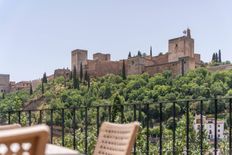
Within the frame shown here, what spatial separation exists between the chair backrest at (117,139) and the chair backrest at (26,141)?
0.73 meters

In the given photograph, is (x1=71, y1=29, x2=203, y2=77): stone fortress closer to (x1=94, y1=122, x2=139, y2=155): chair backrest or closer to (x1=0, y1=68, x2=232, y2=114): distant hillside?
(x1=0, y1=68, x2=232, y2=114): distant hillside

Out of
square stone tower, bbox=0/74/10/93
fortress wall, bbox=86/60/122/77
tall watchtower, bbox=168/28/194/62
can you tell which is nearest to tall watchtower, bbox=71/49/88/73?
fortress wall, bbox=86/60/122/77

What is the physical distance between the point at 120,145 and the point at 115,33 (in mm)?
38399

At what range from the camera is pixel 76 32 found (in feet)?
128

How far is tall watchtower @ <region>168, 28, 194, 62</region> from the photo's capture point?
59.2 metres

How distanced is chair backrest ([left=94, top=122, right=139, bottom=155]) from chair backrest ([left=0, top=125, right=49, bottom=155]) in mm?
733

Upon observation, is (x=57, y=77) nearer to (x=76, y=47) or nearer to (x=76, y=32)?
(x=76, y=47)

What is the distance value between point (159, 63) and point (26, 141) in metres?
61.0

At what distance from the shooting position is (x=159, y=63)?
6125cm

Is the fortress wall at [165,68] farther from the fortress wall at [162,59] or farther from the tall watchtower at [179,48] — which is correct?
the fortress wall at [162,59]

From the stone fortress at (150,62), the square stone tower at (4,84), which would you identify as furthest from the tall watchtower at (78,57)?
the square stone tower at (4,84)

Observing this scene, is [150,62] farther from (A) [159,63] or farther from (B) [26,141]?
(B) [26,141]

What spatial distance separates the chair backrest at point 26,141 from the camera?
0.77 meters

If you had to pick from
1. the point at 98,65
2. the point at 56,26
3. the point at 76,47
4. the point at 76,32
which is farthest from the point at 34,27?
the point at 76,47
